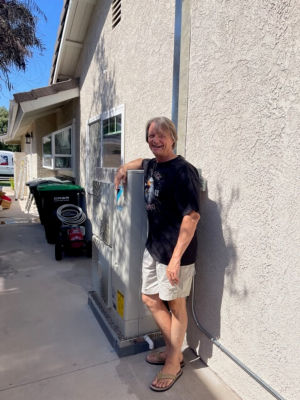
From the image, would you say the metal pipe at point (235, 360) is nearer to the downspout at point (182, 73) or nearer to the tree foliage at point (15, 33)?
the downspout at point (182, 73)

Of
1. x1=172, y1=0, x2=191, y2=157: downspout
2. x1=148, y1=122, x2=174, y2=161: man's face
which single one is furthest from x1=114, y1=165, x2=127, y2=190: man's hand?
x1=172, y1=0, x2=191, y2=157: downspout

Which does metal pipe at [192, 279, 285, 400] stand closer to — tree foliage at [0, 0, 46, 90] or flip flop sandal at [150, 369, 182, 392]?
flip flop sandal at [150, 369, 182, 392]

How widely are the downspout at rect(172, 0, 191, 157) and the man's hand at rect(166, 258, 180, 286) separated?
1104mm

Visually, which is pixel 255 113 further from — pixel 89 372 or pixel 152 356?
pixel 89 372

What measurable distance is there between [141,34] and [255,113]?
250 cm

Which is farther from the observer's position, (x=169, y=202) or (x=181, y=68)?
(x=181, y=68)

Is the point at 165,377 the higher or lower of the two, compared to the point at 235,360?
lower

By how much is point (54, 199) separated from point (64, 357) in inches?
162

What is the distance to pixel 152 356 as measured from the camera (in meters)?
2.62

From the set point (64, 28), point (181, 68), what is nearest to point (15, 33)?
point (64, 28)

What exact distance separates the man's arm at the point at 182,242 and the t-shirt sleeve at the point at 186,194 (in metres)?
0.04

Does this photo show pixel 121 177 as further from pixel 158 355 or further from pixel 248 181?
pixel 158 355

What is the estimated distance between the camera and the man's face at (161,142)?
2.24m

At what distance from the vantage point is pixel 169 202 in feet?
7.31
